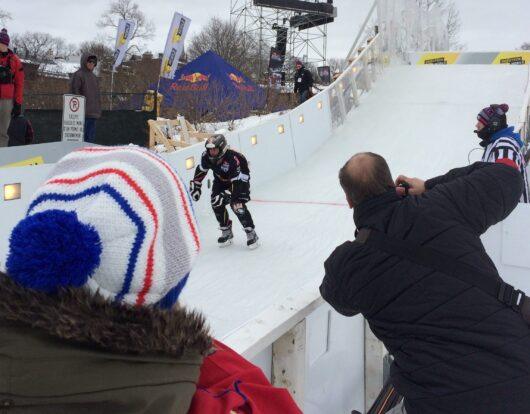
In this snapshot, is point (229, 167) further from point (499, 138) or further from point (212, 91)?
point (212, 91)

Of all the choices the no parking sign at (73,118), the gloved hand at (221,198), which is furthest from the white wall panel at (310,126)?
the gloved hand at (221,198)

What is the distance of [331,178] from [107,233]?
8.21 m

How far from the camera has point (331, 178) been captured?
891 centimetres

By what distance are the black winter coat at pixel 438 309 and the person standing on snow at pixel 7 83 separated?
647cm

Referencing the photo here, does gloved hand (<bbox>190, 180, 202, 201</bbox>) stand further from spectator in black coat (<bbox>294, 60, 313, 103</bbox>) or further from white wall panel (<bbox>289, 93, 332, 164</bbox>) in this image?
spectator in black coat (<bbox>294, 60, 313, 103</bbox>)

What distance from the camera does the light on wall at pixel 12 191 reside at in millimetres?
4277

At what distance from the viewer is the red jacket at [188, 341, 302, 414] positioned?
0.97 meters

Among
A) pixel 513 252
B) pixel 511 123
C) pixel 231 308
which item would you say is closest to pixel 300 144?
pixel 511 123

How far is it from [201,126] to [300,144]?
17.1ft

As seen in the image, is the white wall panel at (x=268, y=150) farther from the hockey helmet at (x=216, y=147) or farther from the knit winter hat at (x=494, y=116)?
the knit winter hat at (x=494, y=116)

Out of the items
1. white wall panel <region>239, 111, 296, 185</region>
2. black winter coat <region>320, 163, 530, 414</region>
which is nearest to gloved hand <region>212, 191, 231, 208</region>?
white wall panel <region>239, 111, 296, 185</region>

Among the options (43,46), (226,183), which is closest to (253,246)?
(226,183)

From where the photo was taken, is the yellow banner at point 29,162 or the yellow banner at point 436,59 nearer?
the yellow banner at point 29,162

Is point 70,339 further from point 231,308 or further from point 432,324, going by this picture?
point 231,308
